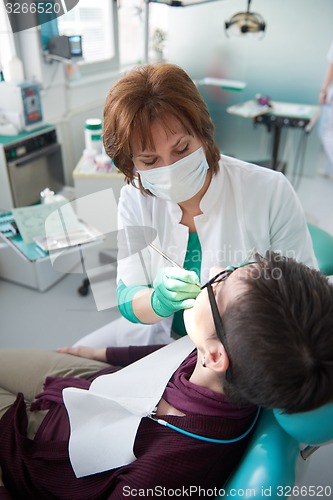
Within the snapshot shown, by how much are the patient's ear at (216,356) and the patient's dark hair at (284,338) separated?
2 cm

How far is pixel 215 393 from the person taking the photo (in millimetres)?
910

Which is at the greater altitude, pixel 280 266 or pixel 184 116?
pixel 184 116

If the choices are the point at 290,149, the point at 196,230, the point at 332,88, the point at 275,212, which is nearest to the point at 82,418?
the point at 196,230

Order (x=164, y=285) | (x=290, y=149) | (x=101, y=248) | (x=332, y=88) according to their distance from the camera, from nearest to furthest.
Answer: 1. (x=164, y=285)
2. (x=101, y=248)
3. (x=332, y=88)
4. (x=290, y=149)

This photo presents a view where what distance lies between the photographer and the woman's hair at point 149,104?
1.01 meters

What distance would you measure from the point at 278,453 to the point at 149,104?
87cm

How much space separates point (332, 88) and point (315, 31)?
709 mm

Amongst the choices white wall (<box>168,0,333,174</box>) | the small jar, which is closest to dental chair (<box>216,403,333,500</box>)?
the small jar

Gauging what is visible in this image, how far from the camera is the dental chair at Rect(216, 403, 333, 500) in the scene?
725 millimetres

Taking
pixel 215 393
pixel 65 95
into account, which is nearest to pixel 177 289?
pixel 215 393

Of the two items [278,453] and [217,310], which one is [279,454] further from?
[217,310]

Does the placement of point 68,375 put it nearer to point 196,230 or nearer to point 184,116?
point 196,230

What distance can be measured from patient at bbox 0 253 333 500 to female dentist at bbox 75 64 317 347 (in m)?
0.19

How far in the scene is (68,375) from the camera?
1.24 m
